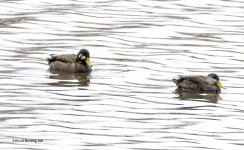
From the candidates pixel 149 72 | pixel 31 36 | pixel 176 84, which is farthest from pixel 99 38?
pixel 176 84

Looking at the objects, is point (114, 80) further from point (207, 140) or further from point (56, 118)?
point (207, 140)

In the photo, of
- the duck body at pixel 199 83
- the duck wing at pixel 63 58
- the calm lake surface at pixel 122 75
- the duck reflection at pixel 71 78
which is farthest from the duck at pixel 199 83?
the duck wing at pixel 63 58

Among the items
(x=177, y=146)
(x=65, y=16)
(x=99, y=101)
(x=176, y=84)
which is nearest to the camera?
(x=177, y=146)

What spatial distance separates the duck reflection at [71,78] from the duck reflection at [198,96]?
2.03 m

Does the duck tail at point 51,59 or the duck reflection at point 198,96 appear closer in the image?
the duck reflection at point 198,96

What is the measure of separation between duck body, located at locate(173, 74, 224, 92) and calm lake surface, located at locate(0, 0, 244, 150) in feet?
0.71

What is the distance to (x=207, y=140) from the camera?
1709 centimetres

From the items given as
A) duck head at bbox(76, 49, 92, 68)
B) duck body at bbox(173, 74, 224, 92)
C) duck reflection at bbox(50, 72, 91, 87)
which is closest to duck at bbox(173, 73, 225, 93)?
duck body at bbox(173, 74, 224, 92)

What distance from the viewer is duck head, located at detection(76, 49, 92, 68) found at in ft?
77.3

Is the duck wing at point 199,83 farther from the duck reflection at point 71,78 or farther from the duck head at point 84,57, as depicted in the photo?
the duck head at point 84,57

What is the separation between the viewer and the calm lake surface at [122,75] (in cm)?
1725

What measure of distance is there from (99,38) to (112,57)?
2327 millimetres

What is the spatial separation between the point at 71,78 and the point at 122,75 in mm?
1142

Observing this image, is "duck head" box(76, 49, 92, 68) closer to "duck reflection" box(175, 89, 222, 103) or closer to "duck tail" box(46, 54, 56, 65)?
"duck tail" box(46, 54, 56, 65)
